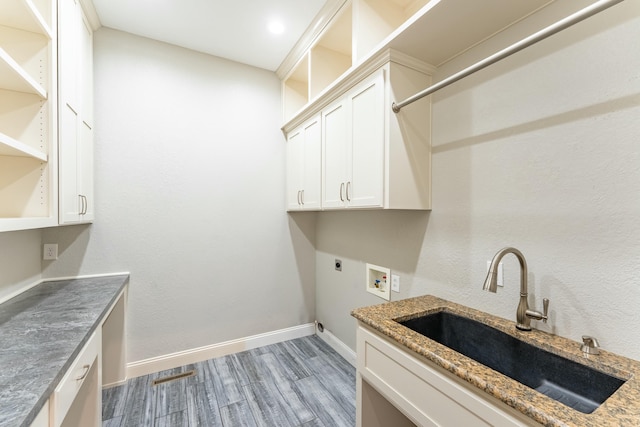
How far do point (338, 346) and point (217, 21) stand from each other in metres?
3.04

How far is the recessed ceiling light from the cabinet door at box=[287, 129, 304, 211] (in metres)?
0.81

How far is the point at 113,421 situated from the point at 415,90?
2.91m

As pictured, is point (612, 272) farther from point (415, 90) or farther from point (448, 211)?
point (415, 90)

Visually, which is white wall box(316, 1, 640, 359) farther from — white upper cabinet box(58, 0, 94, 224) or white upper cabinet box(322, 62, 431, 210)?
white upper cabinet box(58, 0, 94, 224)

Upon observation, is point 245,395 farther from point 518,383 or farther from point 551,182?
point 551,182

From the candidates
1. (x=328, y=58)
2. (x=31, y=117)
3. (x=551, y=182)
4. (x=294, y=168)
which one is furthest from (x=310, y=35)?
(x=551, y=182)

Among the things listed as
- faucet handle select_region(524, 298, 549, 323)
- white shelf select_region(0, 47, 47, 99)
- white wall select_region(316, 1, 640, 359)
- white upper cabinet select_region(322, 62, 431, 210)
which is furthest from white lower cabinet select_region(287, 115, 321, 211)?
white shelf select_region(0, 47, 47, 99)

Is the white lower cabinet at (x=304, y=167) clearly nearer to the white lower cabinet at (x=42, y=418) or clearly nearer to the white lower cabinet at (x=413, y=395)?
the white lower cabinet at (x=413, y=395)

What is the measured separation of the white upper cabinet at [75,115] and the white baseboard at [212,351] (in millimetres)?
1328

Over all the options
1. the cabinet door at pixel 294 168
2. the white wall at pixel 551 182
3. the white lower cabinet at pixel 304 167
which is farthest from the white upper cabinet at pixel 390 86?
the cabinet door at pixel 294 168

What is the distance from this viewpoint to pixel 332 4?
6.27 ft

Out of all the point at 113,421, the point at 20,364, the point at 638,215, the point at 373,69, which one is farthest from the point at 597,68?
the point at 113,421

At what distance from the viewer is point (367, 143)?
1.73 m

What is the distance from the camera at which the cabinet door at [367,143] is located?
5.34ft
